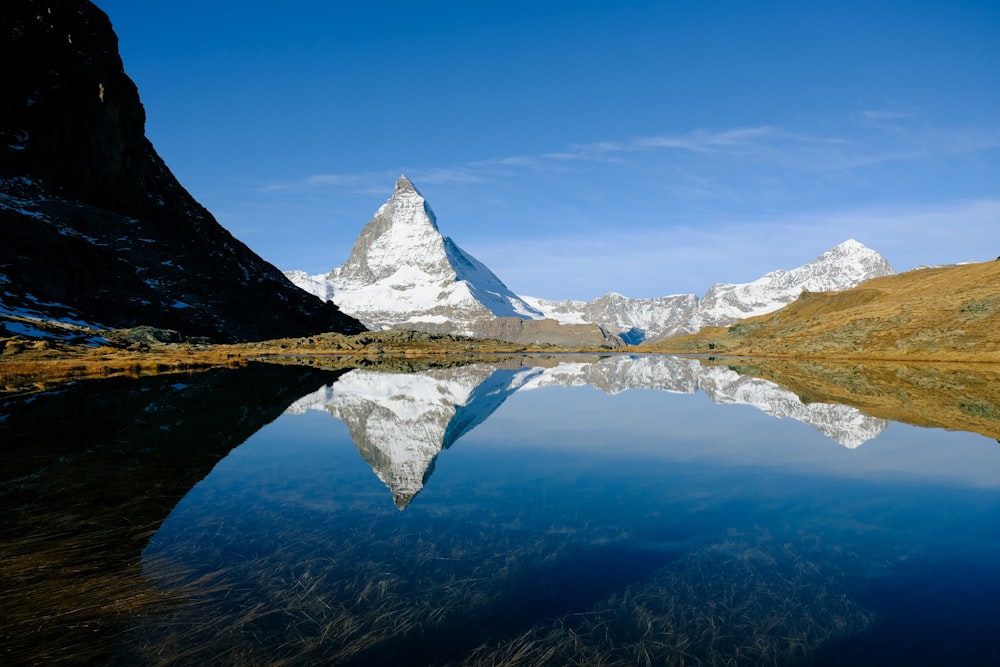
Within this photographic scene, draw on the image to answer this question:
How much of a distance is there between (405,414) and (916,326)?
119 metres

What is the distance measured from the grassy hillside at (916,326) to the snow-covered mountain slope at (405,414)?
8466 centimetres

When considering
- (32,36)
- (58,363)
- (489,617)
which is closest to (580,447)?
(489,617)

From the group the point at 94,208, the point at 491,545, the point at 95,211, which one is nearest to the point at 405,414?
the point at 491,545

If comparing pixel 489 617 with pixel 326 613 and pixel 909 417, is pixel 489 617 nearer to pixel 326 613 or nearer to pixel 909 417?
pixel 326 613

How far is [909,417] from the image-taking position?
32.0m

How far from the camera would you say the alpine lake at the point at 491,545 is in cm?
855

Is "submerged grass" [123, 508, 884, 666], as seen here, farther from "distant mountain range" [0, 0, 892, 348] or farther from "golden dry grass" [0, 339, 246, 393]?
"distant mountain range" [0, 0, 892, 348]

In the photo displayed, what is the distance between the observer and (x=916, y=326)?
4562 inches

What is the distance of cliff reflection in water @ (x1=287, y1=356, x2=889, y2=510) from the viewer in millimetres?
21109

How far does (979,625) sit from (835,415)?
2463 cm

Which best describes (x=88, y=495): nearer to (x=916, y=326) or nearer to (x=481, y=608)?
(x=481, y=608)

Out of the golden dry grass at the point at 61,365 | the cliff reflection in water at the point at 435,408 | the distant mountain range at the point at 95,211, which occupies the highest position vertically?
the distant mountain range at the point at 95,211

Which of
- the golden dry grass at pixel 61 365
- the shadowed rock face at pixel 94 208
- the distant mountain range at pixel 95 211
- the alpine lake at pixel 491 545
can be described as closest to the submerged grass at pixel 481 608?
the alpine lake at pixel 491 545

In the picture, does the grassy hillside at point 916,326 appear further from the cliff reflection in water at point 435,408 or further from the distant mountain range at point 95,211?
the distant mountain range at point 95,211
